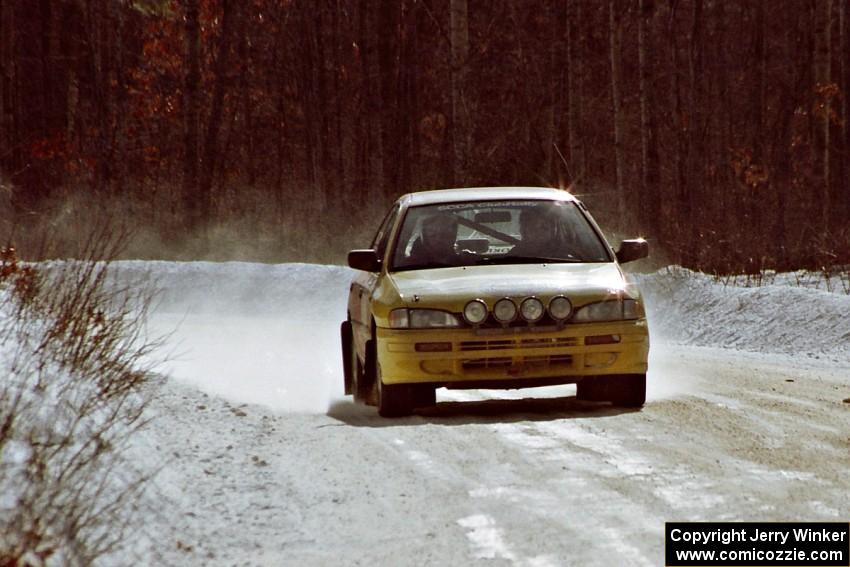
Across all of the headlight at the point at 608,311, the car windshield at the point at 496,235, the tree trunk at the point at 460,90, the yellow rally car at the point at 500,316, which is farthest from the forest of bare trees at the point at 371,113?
the headlight at the point at 608,311

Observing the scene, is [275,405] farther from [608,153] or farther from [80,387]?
[608,153]

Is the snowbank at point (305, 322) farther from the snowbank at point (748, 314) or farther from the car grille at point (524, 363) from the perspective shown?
the car grille at point (524, 363)

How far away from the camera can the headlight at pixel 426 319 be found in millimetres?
8758

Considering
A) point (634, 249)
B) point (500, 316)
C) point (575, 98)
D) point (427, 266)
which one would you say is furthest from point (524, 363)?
point (575, 98)

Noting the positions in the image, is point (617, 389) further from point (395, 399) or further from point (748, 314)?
point (748, 314)

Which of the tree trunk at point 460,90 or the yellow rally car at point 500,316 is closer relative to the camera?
the yellow rally car at point 500,316

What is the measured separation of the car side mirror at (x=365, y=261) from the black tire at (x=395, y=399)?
942 millimetres

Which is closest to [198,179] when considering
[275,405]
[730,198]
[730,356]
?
[730,198]

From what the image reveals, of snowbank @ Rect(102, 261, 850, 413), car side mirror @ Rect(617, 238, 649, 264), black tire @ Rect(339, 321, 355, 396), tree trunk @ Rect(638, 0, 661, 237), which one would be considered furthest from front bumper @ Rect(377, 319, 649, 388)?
tree trunk @ Rect(638, 0, 661, 237)

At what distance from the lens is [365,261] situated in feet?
32.1

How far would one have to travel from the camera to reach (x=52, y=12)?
4631cm

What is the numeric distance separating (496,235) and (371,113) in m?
32.0

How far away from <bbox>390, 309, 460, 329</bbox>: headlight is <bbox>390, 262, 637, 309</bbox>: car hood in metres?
0.05

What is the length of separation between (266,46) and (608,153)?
1396 centimetres
